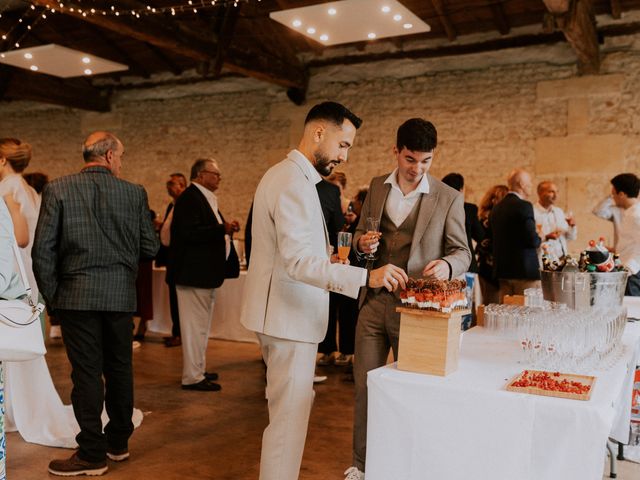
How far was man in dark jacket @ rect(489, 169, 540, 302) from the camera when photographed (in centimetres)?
543

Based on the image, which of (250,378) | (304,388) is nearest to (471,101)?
(250,378)

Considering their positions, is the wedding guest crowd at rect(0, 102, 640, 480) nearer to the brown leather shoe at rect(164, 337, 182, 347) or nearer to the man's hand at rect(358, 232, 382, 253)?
→ the man's hand at rect(358, 232, 382, 253)

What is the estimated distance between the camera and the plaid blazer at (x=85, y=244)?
130 inches

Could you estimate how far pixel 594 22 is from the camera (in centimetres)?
807

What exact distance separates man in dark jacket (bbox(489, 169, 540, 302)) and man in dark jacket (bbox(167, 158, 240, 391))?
2.28m

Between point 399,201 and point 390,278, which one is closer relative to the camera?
point 390,278

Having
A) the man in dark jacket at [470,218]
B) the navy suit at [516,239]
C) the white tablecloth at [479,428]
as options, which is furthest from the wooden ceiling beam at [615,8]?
the white tablecloth at [479,428]

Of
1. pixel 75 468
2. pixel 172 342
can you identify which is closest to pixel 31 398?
pixel 75 468

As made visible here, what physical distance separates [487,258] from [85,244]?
4229 millimetres

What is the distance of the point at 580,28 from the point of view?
23.5 feet

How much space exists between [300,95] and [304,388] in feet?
27.6

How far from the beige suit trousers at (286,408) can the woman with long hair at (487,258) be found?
4.13 m

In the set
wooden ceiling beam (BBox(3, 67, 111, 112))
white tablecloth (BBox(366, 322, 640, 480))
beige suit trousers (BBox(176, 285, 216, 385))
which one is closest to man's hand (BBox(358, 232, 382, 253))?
white tablecloth (BBox(366, 322, 640, 480))

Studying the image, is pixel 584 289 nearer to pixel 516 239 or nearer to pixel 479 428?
pixel 479 428
